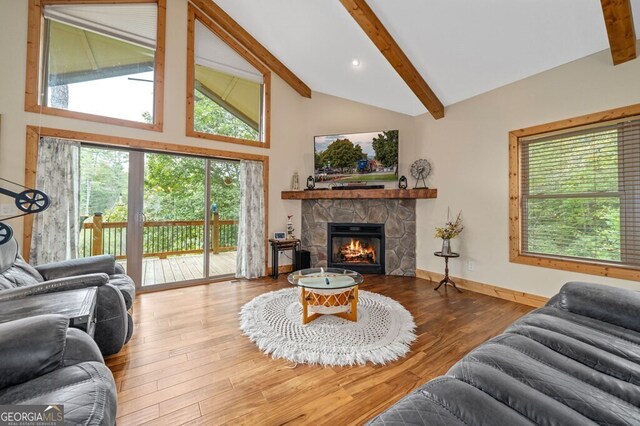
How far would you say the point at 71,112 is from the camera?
3162mm

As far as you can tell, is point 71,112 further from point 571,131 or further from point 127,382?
point 571,131

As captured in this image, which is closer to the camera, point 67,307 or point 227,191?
point 67,307

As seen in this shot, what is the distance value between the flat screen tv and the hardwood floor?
2.28m

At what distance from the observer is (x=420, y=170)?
4.32m

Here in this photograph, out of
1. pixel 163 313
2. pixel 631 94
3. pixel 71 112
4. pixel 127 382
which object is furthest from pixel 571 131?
pixel 71 112

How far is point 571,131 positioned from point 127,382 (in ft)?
15.9

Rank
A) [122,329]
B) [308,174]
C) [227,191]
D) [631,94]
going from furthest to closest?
[308,174] < [227,191] < [631,94] < [122,329]

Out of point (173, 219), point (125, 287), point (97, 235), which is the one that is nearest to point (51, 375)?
point (125, 287)

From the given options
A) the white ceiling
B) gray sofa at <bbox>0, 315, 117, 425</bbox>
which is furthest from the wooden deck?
the white ceiling

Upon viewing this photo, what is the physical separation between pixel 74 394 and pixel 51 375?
0.63 feet

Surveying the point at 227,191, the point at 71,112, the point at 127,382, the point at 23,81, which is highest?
the point at 23,81

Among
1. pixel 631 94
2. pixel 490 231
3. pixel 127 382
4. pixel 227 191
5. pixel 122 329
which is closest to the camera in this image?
pixel 127 382

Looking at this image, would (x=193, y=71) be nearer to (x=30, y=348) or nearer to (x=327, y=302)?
(x=327, y=302)

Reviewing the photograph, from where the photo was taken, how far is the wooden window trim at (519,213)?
263 centimetres
